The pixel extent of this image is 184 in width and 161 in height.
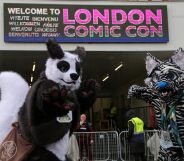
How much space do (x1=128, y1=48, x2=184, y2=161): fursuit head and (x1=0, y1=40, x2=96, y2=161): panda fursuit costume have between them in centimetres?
147

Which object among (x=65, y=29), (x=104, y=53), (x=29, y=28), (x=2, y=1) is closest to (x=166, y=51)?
(x=104, y=53)

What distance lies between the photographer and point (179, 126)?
6.94m

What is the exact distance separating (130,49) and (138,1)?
179 cm

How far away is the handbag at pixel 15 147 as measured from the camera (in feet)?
18.0

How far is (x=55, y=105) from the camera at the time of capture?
514cm

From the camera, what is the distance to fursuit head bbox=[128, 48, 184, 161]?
6832 mm

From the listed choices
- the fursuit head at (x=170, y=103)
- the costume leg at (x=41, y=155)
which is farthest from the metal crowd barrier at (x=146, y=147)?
the costume leg at (x=41, y=155)

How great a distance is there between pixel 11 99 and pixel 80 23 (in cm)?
1158

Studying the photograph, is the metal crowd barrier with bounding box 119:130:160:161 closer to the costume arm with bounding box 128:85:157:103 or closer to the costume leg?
the costume arm with bounding box 128:85:157:103

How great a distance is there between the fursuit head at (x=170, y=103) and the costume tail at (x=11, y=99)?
1.99 metres

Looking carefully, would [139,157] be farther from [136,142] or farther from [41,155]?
[41,155]

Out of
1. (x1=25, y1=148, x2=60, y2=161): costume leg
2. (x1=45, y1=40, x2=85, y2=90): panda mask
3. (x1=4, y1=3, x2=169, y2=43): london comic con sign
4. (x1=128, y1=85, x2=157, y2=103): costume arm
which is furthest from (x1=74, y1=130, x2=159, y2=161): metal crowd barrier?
(x1=25, y1=148, x2=60, y2=161): costume leg

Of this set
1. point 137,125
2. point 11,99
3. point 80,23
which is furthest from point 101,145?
point 11,99

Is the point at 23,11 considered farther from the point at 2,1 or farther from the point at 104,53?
the point at 104,53
